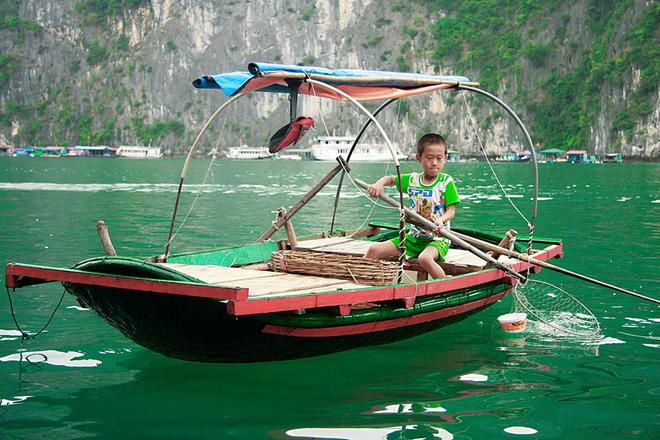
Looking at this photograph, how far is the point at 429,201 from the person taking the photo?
8117 mm

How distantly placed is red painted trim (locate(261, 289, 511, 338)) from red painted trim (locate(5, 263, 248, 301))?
71 cm

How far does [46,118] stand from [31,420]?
14643cm

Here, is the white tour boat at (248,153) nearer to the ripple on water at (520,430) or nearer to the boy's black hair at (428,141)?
the boy's black hair at (428,141)

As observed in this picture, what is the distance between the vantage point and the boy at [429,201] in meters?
7.95

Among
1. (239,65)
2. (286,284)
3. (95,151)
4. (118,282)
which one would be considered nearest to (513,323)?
(286,284)

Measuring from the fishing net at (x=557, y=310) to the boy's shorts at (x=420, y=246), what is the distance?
92 centimetres

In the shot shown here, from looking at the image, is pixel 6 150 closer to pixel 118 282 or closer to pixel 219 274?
pixel 219 274

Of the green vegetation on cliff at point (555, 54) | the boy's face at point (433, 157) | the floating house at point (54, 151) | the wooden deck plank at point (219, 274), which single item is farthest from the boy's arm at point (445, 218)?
the floating house at point (54, 151)

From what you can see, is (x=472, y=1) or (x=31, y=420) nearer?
(x=31, y=420)

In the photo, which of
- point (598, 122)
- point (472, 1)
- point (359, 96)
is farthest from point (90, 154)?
point (359, 96)

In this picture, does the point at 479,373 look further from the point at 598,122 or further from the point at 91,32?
the point at 91,32

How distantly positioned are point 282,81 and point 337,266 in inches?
74.0

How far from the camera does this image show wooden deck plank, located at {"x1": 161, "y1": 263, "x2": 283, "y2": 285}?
7042 mm

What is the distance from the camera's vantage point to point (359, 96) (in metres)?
8.87
